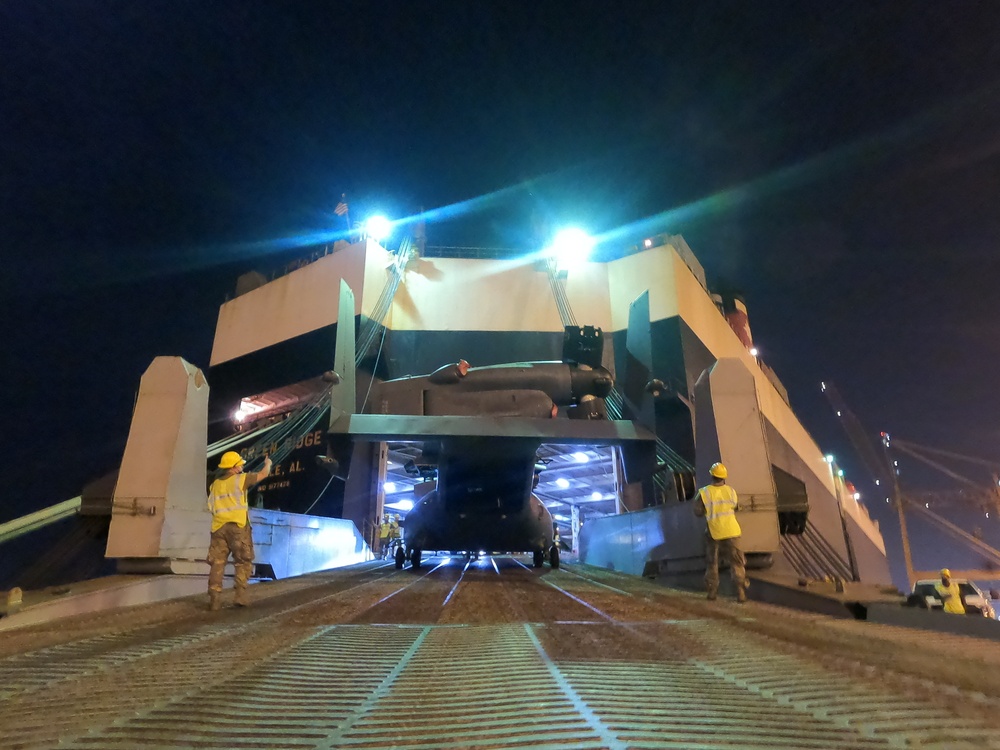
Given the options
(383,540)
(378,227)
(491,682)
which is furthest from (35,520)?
(378,227)

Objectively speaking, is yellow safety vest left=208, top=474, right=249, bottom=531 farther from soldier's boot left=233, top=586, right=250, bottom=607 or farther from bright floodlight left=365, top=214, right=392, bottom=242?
bright floodlight left=365, top=214, right=392, bottom=242

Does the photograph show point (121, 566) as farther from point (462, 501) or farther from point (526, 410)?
point (526, 410)

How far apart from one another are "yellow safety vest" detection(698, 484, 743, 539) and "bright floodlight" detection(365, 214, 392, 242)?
18204 millimetres

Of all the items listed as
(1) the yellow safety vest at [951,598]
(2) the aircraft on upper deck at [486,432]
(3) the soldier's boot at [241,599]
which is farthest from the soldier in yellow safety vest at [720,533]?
(3) the soldier's boot at [241,599]

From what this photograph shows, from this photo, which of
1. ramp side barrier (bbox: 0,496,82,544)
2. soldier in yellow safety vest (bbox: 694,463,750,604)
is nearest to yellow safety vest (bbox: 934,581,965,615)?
soldier in yellow safety vest (bbox: 694,463,750,604)

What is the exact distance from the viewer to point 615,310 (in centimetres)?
2086

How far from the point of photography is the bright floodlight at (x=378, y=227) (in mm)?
21688

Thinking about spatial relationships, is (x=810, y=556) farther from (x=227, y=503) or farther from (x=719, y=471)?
(x=227, y=503)

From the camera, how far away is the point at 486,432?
30.2ft

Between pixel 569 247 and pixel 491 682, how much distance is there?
19655mm

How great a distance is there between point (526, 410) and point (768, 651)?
7.27 metres

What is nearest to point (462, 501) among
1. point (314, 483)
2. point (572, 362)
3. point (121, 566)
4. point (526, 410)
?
point (526, 410)

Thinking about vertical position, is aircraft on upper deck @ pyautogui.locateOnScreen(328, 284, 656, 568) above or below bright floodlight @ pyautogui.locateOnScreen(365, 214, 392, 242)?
below

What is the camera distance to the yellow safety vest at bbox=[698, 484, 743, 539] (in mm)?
6375
